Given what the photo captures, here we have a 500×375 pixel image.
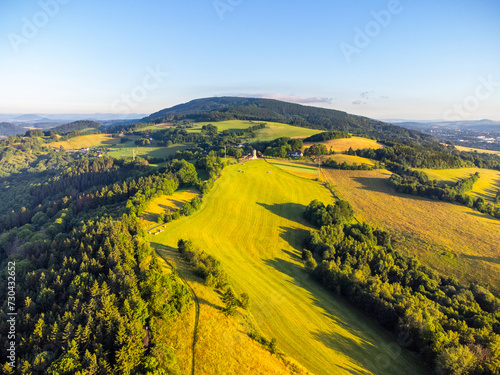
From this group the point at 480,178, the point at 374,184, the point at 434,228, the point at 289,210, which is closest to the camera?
the point at 434,228

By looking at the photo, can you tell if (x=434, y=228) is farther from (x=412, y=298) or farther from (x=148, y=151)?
(x=148, y=151)

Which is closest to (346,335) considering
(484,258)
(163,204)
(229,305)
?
(229,305)

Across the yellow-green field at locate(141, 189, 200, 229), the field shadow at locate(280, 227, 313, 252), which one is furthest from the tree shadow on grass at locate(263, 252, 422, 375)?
the yellow-green field at locate(141, 189, 200, 229)

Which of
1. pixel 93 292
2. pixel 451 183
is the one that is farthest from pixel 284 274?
pixel 451 183

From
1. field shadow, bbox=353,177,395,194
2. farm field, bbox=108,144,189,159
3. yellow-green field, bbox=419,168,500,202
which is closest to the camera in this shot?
field shadow, bbox=353,177,395,194

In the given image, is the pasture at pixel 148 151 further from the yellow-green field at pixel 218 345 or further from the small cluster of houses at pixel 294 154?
the yellow-green field at pixel 218 345

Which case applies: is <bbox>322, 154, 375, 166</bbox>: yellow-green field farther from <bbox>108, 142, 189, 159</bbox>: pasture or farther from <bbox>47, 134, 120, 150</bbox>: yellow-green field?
<bbox>47, 134, 120, 150</bbox>: yellow-green field
